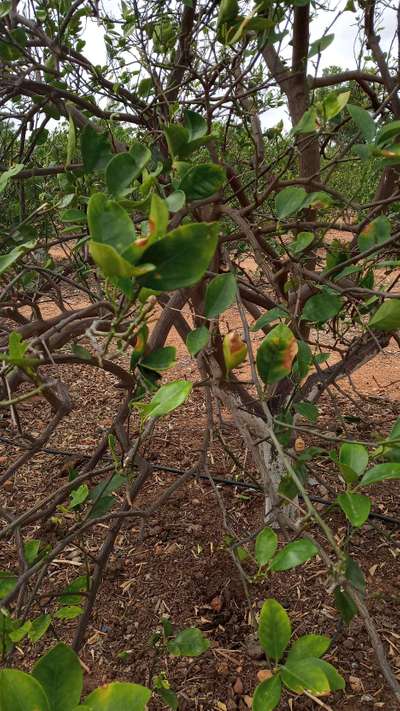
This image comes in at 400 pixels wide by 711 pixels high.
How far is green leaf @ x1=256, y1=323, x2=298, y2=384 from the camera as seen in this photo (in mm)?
650

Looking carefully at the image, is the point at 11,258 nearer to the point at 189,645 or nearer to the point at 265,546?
the point at 265,546

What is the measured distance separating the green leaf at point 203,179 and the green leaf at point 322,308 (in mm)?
259

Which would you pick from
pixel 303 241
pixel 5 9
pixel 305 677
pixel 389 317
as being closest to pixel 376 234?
pixel 303 241

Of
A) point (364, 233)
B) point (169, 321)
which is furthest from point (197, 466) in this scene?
point (364, 233)

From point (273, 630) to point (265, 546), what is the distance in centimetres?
11

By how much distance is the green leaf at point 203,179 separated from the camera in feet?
2.08

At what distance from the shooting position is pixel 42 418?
106 inches

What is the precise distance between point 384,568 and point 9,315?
122 cm

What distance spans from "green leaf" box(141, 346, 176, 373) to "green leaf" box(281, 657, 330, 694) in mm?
312

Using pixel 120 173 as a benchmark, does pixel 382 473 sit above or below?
below

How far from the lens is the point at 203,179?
25.2 inches

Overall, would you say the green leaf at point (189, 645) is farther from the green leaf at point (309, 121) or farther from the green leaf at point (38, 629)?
the green leaf at point (309, 121)

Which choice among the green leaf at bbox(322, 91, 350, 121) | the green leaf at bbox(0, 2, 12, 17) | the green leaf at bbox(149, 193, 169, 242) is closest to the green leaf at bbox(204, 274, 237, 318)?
the green leaf at bbox(149, 193, 169, 242)

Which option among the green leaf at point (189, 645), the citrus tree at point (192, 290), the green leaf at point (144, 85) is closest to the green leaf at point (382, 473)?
the citrus tree at point (192, 290)
